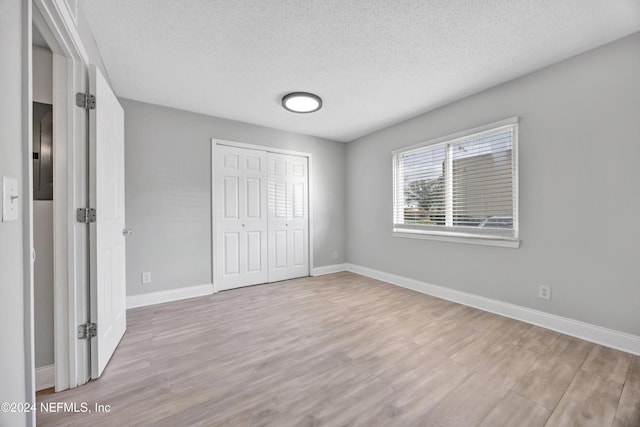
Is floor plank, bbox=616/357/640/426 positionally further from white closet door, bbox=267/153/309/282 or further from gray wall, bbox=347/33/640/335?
white closet door, bbox=267/153/309/282

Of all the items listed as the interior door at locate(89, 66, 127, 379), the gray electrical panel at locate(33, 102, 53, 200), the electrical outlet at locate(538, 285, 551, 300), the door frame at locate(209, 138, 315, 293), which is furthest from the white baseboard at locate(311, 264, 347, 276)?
the gray electrical panel at locate(33, 102, 53, 200)

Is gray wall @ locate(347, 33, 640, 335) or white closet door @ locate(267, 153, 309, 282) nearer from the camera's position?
gray wall @ locate(347, 33, 640, 335)

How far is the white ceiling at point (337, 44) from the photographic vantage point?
1.71 m

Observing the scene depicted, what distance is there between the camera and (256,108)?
10.7 feet

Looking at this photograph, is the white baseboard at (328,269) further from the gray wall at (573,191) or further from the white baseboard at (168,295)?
the gray wall at (573,191)

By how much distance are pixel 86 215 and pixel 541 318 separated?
3873 millimetres

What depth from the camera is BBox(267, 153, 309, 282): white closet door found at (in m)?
4.02

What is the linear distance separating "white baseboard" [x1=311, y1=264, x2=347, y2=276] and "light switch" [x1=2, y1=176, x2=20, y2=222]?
12.6 feet

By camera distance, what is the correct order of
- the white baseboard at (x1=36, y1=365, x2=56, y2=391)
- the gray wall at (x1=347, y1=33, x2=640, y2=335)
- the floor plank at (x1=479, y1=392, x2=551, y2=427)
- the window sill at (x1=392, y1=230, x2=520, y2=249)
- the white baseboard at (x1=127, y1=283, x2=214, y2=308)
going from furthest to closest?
the white baseboard at (x1=127, y1=283, x2=214, y2=308) < the window sill at (x1=392, y1=230, x2=520, y2=249) < the gray wall at (x1=347, y1=33, x2=640, y2=335) < the white baseboard at (x1=36, y1=365, x2=56, y2=391) < the floor plank at (x1=479, y1=392, x2=551, y2=427)

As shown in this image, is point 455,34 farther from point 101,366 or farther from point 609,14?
point 101,366

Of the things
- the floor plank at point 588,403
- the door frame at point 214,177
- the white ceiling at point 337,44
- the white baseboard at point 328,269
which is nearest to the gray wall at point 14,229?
the white ceiling at point 337,44

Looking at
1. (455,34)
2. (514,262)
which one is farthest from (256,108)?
(514,262)

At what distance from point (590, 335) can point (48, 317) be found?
161 inches

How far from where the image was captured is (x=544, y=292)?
2379 millimetres
